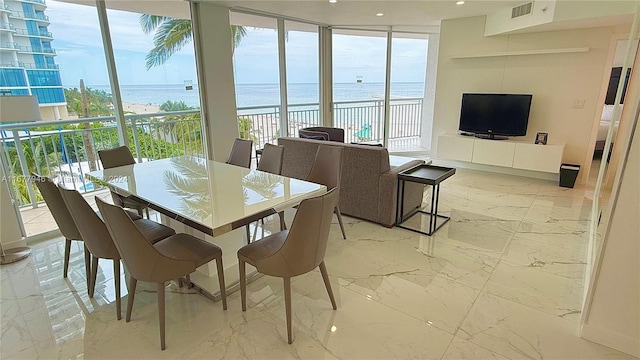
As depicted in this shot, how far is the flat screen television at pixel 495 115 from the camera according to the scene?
494 centimetres

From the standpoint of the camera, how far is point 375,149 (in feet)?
10.6

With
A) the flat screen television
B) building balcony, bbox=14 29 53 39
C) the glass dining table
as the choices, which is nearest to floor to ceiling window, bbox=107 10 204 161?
building balcony, bbox=14 29 53 39

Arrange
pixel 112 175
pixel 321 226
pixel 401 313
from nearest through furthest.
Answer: pixel 321 226
pixel 401 313
pixel 112 175

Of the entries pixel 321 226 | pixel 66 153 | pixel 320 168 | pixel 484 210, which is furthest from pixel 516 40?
pixel 66 153

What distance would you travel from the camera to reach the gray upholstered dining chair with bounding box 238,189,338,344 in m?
1.68

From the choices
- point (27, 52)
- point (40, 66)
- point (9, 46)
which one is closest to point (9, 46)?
point (9, 46)

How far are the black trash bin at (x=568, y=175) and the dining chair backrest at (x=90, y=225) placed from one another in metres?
5.36

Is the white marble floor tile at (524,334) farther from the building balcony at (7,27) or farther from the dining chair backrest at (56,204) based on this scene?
the building balcony at (7,27)

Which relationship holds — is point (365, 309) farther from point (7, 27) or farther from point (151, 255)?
point (7, 27)

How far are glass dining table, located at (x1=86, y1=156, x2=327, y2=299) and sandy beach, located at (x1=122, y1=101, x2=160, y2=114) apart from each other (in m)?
1.30

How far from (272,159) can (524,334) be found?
2.29 m

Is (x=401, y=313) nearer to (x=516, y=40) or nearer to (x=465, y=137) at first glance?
(x=465, y=137)

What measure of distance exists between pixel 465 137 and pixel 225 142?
12.4ft

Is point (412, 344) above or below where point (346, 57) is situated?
below
